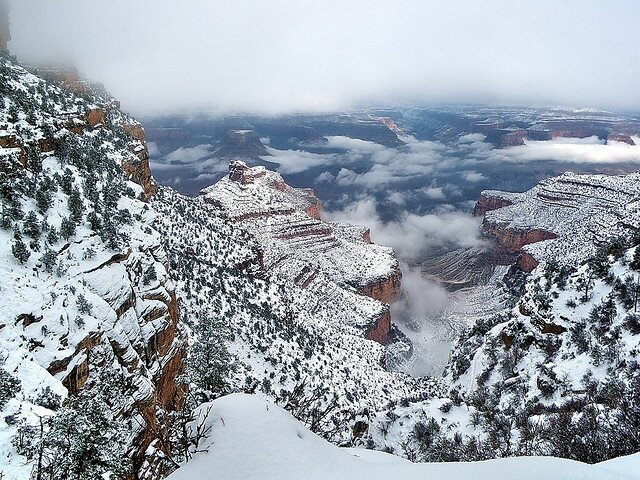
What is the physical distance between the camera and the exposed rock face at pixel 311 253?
9562 centimetres

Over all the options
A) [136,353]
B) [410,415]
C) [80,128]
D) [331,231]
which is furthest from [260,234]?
[136,353]

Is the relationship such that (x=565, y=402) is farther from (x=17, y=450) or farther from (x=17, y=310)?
(x=17, y=310)

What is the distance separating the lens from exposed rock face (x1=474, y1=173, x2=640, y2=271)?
368ft

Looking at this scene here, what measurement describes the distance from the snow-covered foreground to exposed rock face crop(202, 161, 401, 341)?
80.1 m

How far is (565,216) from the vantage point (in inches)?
6161

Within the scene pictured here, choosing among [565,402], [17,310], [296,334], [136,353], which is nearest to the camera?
[17,310]

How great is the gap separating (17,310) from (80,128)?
3055 centimetres

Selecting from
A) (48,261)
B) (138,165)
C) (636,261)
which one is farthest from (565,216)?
(48,261)

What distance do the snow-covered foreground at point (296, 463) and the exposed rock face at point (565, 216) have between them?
110140mm

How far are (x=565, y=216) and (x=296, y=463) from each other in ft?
595

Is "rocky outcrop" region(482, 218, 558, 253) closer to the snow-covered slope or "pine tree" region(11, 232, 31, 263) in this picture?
the snow-covered slope

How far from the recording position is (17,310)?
1605 cm

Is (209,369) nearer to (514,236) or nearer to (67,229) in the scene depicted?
(67,229)

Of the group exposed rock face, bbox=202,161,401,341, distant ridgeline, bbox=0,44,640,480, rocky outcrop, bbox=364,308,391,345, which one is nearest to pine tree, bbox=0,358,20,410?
distant ridgeline, bbox=0,44,640,480
